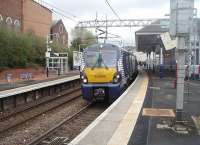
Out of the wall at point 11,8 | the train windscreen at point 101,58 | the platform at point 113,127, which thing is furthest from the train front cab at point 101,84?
the wall at point 11,8

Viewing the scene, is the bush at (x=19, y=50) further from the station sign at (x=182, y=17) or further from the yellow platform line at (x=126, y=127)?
the station sign at (x=182, y=17)

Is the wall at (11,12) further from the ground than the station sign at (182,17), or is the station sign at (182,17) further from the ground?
the wall at (11,12)

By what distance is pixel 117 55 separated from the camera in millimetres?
20203

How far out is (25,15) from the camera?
71.0 meters

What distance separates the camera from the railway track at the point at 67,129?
12.0m

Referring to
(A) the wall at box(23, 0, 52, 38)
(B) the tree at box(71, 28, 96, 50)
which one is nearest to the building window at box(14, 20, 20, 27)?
(A) the wall at box(23, 0, 52, 38)

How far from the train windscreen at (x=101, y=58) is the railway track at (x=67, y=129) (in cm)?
205

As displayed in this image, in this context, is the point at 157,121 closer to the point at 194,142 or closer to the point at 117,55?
the point at 194,142

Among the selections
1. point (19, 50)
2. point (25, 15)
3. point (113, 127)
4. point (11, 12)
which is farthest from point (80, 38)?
point (113, 127)

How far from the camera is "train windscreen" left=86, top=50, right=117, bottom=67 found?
19802mm

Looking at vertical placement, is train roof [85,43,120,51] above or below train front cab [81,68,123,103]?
above

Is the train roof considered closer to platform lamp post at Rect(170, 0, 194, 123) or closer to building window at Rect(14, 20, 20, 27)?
platform lamp post at Rect(170, 0, 194, 123)

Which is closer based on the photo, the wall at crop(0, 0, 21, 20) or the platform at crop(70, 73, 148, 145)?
the platform at crop(70, 73, 148, 145)

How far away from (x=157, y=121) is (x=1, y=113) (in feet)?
27.2
